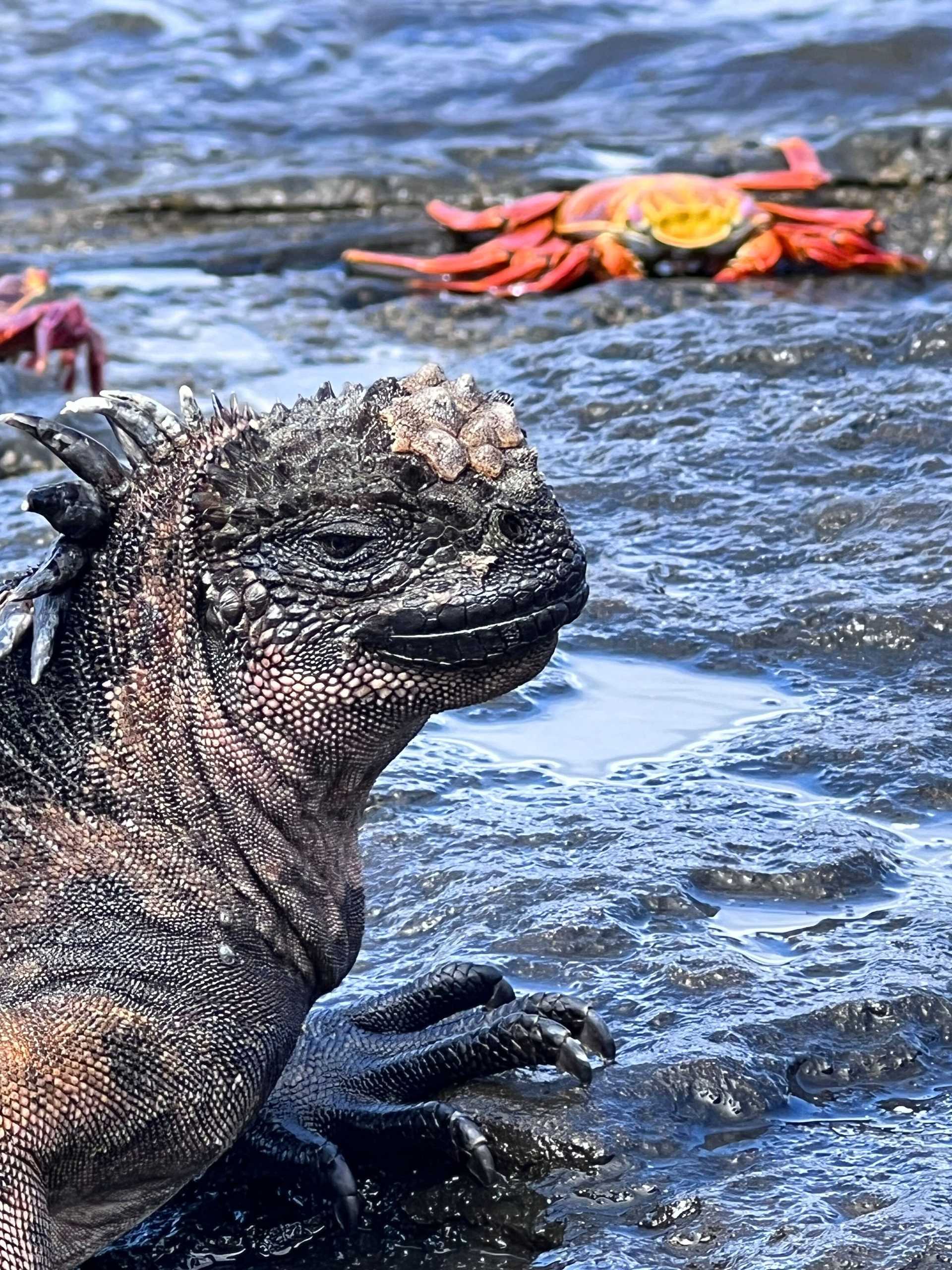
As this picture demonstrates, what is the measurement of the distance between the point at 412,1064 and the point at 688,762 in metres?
1.81

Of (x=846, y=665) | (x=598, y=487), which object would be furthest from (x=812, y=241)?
(x=846, y=665)

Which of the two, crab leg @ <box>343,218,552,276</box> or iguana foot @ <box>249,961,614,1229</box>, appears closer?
iguana foot @ <box>249,961,614,1229</box>

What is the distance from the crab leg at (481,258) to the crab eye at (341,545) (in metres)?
7.74

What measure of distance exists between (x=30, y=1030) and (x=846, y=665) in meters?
3.47

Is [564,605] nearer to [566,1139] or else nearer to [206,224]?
[566,1139]

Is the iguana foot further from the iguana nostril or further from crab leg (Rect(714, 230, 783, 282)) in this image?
crab leg (Rect(714, 230, 783, 282))

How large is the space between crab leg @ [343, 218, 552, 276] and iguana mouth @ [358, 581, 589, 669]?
307 inches

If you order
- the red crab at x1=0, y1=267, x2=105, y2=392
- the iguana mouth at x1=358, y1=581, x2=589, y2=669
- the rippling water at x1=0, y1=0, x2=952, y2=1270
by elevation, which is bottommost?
the rippling water at x1=0, y1=0, x2=952, y2=1270

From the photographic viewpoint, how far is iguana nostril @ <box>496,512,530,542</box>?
3529mm

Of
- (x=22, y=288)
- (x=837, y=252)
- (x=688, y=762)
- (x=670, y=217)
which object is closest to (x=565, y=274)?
(x=670, y=217)

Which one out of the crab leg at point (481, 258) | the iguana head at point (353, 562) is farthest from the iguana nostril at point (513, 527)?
the crab leg at point (481, 258)

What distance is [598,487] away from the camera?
25.3 feet

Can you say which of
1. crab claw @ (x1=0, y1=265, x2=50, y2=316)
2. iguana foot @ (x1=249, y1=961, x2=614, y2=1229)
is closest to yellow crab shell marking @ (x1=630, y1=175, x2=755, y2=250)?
crab claw @ (x1=0, y1=265, x2=50, y2=316)

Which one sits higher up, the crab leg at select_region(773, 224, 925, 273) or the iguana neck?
the iguana neck
